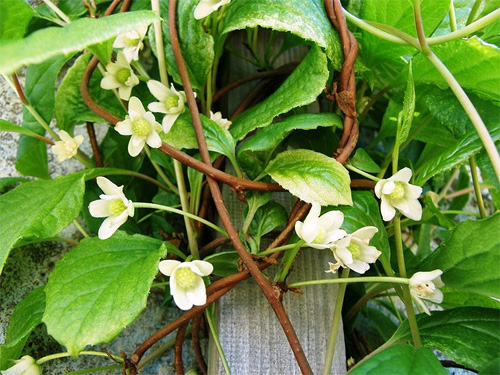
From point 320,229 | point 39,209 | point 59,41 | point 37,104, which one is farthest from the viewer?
point 37,104

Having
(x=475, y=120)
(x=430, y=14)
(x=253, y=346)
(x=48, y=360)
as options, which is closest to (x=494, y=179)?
(x=475, y=120)

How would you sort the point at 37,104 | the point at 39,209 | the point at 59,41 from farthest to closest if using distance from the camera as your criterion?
the point at 37,104
the point at 39,209
the point at 59,41

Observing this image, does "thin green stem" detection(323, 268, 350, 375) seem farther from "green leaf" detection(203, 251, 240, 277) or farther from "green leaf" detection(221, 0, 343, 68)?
"green leaf" detection(221, 0, 343, 68)

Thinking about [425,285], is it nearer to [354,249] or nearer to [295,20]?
[354,249]

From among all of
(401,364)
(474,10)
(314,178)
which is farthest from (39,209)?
(474,10)

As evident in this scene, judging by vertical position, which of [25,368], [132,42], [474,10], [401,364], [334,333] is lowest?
[25,368]

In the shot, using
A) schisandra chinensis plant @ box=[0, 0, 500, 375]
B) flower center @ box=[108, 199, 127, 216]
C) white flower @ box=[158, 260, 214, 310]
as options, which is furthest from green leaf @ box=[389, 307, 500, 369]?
flower center @ box=[108, 199, 127, 216]

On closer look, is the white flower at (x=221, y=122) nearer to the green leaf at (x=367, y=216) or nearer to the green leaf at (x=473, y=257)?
the green leaf at (x=367, y=216)

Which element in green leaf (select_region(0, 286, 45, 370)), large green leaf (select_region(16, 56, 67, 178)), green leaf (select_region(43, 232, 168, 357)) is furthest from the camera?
large green leaf (select_region(16, 56, 67, 178))

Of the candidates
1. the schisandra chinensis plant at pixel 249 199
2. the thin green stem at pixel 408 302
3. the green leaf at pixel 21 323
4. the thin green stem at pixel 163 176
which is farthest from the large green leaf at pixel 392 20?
the green leaf at pixel 21 323
